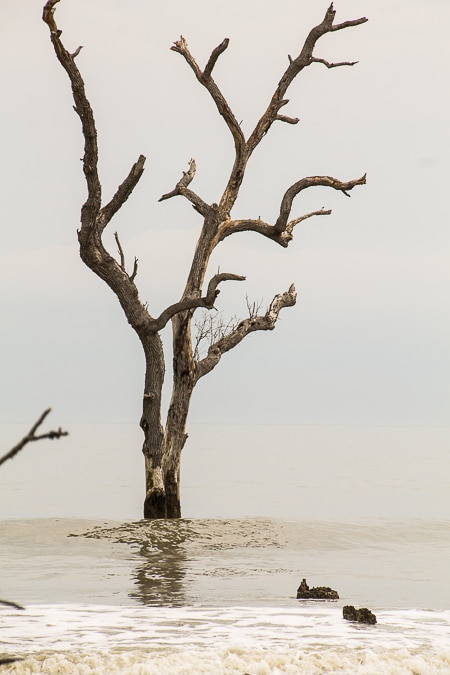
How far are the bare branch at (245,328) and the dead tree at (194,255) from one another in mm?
20

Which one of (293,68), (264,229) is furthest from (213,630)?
(293,68)

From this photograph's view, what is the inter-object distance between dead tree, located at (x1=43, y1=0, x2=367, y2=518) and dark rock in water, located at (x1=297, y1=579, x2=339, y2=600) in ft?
22.0

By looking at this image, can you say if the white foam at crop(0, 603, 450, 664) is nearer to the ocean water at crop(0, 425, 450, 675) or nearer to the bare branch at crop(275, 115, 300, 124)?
the ocean water at crop(0, 425, 450, 675)

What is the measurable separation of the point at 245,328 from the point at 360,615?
34.9 feet

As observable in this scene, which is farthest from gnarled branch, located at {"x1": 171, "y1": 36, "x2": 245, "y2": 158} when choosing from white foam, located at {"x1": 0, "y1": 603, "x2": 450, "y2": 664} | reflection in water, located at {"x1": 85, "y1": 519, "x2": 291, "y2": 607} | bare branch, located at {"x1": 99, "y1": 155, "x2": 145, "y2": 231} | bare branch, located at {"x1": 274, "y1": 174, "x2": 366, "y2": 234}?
white foam, located at {"x1": 0, "y1": 603, "x2": 450, "y2": 664}

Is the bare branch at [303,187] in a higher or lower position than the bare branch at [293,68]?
lower

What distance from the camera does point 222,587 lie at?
1350cm

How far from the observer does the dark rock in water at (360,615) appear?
416 inches

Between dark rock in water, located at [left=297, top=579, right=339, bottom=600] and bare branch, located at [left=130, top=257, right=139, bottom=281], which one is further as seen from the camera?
bare branch, located at [left=130, top=257, right=139, bottom=281]

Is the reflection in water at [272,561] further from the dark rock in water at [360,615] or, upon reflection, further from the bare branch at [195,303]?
the bare branch at [195,303]

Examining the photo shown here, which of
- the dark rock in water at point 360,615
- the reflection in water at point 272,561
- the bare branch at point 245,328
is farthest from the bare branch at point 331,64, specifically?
the dark rock in water at point 360,615

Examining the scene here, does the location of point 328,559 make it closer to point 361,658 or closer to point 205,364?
point 205,364

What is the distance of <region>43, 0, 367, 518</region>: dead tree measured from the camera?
18094mm

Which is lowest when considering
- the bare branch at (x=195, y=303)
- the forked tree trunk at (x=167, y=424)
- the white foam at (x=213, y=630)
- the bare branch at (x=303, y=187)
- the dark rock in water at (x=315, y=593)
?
the white foam at (x=213, y=630)
